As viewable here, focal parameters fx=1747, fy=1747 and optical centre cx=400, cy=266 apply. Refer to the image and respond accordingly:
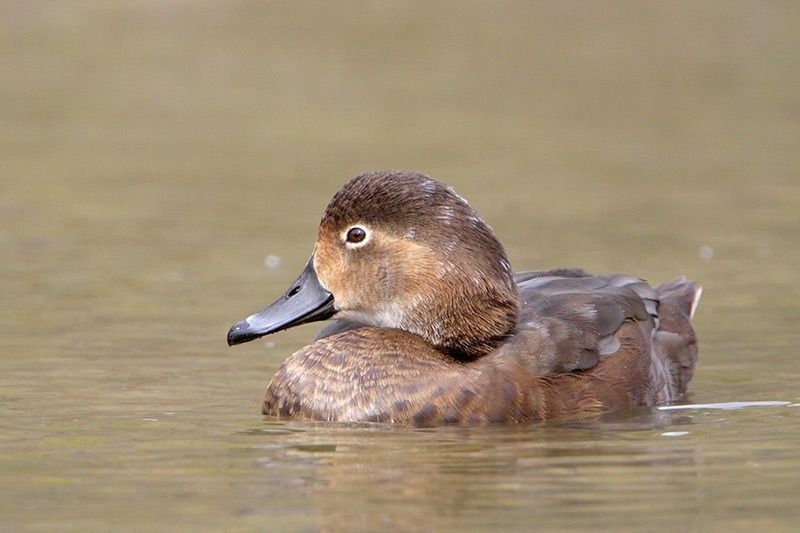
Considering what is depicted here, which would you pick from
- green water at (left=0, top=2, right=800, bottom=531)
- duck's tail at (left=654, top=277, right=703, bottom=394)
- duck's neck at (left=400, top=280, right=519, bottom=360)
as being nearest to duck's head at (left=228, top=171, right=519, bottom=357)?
duck's neck at (left=400, top=280, right=519, bottom=360)

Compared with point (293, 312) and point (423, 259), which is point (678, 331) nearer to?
point (423, 259)

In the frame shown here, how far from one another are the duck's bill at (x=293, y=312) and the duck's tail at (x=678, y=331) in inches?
67.4

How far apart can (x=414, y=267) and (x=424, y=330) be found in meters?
0.28

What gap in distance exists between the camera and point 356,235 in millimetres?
7602

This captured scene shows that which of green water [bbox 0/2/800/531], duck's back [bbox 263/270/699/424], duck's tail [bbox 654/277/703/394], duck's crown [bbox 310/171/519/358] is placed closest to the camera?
green water [bbox 0/2/800/531]

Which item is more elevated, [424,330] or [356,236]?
[356,236]

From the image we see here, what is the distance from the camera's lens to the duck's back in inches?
285

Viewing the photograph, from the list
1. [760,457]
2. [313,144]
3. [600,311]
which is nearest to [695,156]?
[313,144]

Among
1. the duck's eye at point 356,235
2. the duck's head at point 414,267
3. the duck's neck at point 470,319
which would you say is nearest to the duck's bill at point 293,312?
the duck's head at point 414,267

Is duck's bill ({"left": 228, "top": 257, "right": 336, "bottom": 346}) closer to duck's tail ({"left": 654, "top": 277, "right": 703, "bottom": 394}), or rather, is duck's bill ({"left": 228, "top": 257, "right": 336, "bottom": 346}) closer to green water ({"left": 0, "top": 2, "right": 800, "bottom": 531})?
green water ({"left": 0, "top": 2, "right": 800, "bottom": 531})

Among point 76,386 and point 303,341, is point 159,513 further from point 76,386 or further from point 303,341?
point 303,341

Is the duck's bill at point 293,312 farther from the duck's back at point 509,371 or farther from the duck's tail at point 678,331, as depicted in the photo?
the duck's tail at point 678,331

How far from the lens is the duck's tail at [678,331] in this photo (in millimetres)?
8352

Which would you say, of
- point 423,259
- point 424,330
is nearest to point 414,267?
point 423,259
